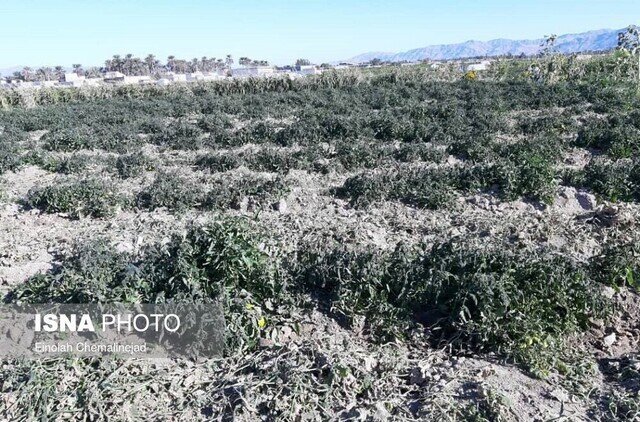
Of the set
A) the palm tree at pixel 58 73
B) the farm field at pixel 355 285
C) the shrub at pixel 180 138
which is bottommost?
the farm field at pixel 355 285

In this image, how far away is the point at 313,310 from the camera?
445 cm

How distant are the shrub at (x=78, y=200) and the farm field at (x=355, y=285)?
3 cm

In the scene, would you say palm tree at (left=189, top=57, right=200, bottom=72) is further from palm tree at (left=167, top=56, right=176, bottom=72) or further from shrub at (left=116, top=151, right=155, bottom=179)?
shrub at (left=116, top=151, right=155, bottom=179)

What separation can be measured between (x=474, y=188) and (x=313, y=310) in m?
4.23

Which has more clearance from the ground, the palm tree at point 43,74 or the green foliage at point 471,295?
the palm tree at point 43,74

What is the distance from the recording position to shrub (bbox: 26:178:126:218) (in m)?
7.38

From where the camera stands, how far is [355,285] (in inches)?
177

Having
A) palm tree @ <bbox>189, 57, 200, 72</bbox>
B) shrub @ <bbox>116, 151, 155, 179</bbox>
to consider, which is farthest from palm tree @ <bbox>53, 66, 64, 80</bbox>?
shrub @ <bbox>116, 151, 155, 179</bbox>

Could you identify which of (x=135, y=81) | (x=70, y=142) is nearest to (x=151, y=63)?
(x=135, y=81)

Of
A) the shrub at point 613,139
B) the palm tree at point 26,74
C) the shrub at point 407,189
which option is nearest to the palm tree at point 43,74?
the palm tree at point 26,74

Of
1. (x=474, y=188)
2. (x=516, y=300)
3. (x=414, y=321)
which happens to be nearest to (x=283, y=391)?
(x=414, y=321)

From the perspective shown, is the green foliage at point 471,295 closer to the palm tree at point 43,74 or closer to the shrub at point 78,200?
the shrub at point 78,200

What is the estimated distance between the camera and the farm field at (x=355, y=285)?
3391 mm

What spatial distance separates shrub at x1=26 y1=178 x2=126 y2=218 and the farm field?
0.10 ft
